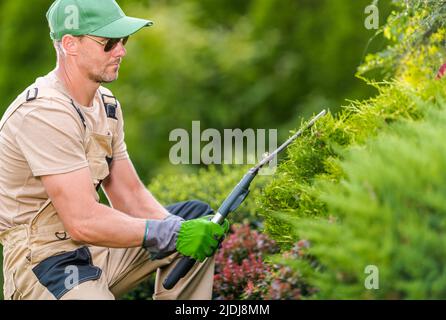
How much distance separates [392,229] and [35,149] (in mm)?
2040

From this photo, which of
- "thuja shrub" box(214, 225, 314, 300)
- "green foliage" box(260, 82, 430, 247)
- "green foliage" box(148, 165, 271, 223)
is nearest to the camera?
"thuja shrub" box(214, 225, 314, 300)

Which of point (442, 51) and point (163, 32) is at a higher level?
point (163, 32)

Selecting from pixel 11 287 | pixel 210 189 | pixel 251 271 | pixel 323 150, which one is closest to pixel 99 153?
pixel 11 287

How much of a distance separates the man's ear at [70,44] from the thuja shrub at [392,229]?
1981 mm

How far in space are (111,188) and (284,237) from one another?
1.30 meters

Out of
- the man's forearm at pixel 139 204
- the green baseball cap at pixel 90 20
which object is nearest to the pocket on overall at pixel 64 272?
the man's forearm at pixel 139 204

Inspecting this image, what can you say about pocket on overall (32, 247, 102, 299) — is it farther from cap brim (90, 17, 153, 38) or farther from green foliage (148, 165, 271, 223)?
green foliage (148, 165, 271, 223)

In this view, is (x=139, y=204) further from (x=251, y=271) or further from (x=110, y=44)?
(x=110, y=44)

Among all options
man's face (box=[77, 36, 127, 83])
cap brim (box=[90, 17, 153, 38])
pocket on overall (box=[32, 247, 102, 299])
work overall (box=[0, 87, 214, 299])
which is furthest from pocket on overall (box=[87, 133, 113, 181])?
cap brim (box=[90, 17, 153, 38])

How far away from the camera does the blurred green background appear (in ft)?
42.0

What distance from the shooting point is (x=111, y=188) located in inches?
204

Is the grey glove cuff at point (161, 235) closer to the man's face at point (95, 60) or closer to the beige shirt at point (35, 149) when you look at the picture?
the beige shirt at point (35, 149)
